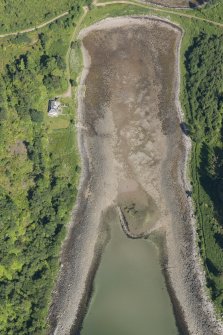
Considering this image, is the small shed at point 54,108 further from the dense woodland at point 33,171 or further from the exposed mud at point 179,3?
the exposed mud at point 179,3

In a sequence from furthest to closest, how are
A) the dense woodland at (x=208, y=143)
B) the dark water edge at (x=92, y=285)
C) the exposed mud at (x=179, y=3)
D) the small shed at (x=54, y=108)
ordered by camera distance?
the exposed mud at (x=179, y=3) → the small shed at (x=54, y=108) → the dark water edge at (x=92, y=285) → the dense woodland at (x=208, y=143)

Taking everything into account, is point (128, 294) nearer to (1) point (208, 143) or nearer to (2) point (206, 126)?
(1) point (208, 143)

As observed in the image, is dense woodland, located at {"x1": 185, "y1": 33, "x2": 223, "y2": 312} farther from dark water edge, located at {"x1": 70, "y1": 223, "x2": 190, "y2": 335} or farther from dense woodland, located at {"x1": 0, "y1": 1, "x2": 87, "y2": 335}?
dense woodland, located at {"x1": 0, "y1": 1, "x2": 87, "y2": 335}

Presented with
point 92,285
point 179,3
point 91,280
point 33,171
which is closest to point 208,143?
point 179,3

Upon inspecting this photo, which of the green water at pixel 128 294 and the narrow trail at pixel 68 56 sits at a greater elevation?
the narrow trail at pixel 68 56

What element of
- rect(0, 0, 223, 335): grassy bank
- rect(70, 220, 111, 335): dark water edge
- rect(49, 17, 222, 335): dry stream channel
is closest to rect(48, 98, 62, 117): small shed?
rect(0, 0, 223, 335): grassy bank

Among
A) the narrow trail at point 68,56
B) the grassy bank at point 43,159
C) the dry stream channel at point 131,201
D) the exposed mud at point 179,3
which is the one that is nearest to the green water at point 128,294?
the dry stream channel at point 131,201
